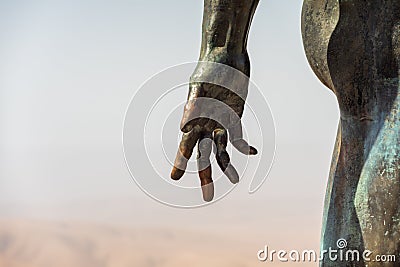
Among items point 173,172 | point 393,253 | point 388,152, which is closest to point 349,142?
point 388,152

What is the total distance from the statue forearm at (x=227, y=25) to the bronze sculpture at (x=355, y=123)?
0.07m

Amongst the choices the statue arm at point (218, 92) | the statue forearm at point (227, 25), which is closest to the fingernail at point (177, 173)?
the statue arm at point (218, 92)

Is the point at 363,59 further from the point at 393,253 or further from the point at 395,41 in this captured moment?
the point at 393,253

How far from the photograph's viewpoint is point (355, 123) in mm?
3559

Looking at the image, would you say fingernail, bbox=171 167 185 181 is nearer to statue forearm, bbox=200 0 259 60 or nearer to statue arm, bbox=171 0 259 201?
statue arm, bbox=171 0 259 201

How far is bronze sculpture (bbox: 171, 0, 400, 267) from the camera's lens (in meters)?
3.40

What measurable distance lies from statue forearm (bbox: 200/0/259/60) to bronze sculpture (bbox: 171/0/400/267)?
0.07 meters

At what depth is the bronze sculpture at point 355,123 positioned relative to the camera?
3396 millimetres

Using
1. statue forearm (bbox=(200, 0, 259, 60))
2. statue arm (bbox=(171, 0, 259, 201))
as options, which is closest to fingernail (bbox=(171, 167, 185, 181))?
statue arm (bbox=(171, 0, 259, 201))

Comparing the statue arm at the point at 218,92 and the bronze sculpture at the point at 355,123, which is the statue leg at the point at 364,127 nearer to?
the bronze sculpture at the point at 355,123

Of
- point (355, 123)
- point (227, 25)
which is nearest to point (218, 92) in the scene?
point (227, 25)

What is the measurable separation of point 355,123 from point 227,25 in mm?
693

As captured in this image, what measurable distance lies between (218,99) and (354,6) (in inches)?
25.4

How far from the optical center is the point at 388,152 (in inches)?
133
